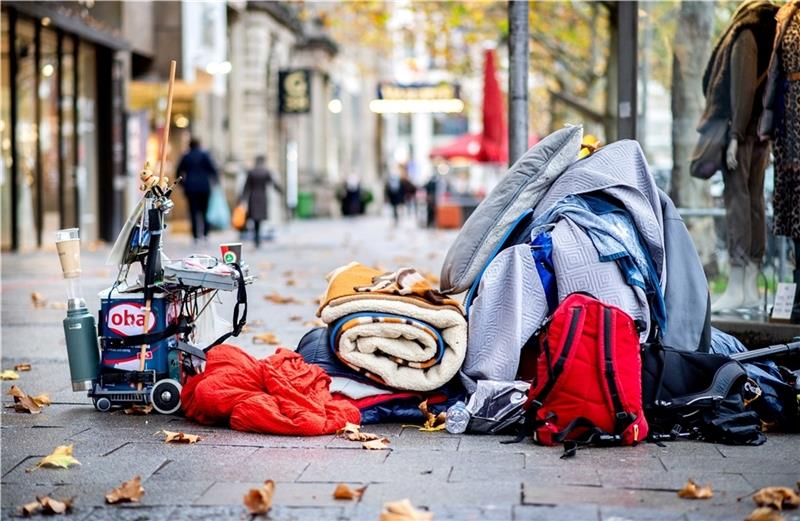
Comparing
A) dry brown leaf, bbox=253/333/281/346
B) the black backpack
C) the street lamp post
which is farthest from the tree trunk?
the black backpack

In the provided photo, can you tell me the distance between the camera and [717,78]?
8.44 metres

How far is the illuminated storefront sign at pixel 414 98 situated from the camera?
3108 centimetres

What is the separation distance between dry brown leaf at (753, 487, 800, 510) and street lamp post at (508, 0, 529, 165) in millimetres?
5045

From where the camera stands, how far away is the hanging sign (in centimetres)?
3559

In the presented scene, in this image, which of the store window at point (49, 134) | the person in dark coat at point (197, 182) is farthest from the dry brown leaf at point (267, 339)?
the store window at point (49, 134)

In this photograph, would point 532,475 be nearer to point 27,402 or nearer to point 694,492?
point 694,492

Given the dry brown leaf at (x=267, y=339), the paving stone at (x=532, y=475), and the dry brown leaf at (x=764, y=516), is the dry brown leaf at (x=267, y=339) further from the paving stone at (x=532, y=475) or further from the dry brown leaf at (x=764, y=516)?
the dry brown leaf at (x=764, y=516)

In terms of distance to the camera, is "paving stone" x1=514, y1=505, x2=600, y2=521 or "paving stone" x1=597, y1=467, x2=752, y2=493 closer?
"paving stone" x1=514, y1=505, x2=600, y2=521

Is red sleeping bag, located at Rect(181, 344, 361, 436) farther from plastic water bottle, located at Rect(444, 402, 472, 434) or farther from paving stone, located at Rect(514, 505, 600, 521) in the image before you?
paving stone, located at Rect(514, 505, 600, 521)

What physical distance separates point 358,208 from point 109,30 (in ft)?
72.3

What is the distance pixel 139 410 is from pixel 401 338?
1326mm

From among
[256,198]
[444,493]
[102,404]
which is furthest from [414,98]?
[444,493]

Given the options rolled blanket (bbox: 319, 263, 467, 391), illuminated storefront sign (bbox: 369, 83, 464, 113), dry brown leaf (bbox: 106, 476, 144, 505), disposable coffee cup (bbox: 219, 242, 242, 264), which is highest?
illuminated storefront sign (bbox: 369, 83, 464, 113)

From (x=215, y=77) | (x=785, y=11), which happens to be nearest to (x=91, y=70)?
(x=215, y=77)
